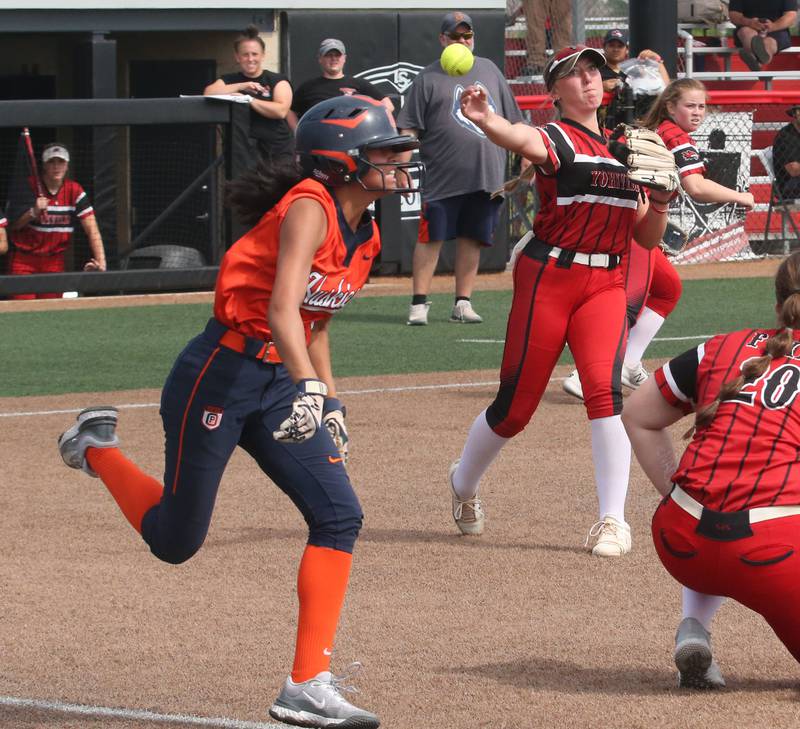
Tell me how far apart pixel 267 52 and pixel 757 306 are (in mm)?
5689

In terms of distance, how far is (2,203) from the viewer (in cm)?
1475

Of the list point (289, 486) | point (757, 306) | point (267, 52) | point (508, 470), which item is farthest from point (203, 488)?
point (267, 52)

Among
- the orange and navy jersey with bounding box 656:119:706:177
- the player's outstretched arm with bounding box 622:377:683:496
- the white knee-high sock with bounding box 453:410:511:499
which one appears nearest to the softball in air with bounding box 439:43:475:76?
the orange and navy jersey with bounding box 656:119:706:177

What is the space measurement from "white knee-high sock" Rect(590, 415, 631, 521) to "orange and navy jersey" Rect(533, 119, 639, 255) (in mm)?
685

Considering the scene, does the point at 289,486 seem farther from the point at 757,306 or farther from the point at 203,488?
the point at 757,306

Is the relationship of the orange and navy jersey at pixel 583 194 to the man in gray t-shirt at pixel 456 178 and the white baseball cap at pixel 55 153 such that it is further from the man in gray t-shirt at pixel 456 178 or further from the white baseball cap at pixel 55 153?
the white baseball cap at pixel 55 153

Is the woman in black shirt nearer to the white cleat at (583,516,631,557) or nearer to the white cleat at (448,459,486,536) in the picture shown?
the white cleat at (448,459,486,536)

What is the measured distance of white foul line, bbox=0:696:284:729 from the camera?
412 cm

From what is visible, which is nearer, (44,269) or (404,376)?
(404,376)

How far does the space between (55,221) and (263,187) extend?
1026 cm

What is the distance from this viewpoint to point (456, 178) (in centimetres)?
1288

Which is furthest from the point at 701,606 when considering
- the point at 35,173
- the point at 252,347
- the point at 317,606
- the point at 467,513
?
the point at 35,173

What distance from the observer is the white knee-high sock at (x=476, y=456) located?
20.5ft

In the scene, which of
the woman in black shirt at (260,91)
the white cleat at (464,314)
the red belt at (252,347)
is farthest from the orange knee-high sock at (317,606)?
the woman in black shirt at (260,91)
